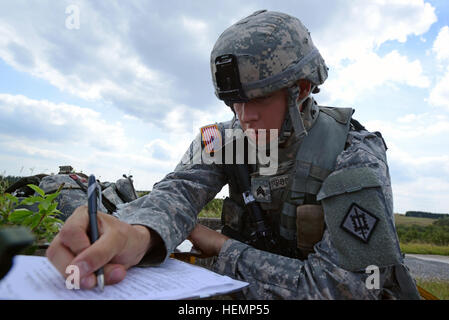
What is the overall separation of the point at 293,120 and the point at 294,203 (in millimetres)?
463

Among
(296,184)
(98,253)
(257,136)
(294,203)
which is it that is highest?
(257,136)

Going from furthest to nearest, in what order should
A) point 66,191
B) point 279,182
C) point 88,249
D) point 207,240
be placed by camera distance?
point 66,191 < point 279,182 < point 207,240 < point 88,249

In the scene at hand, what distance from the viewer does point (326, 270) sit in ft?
5.17

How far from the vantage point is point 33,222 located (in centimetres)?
169

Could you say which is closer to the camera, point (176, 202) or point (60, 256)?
point (60, 256)

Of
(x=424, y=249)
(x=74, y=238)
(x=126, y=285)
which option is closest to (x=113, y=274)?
(x=126, y=285)

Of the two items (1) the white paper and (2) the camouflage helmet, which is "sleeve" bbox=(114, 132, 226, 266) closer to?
(1) the white paper

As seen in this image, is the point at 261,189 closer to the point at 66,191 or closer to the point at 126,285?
the point at 126,285

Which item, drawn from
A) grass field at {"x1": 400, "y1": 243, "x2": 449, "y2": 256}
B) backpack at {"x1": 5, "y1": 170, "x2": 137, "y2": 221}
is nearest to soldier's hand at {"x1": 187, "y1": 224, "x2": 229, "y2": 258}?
backpack at {"x1": 5, "y1": 170, "x2": 137, "y2": 221}

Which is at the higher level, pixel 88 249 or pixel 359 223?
pixel 359 223

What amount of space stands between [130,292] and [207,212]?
6218mm

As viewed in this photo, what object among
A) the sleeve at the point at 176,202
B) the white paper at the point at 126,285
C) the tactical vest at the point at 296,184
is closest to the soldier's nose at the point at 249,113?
the tactical vest at the point at 296,184

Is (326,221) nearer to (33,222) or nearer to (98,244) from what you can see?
(98,244)

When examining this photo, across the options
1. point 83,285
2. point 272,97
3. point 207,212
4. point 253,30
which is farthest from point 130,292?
point 207,212
